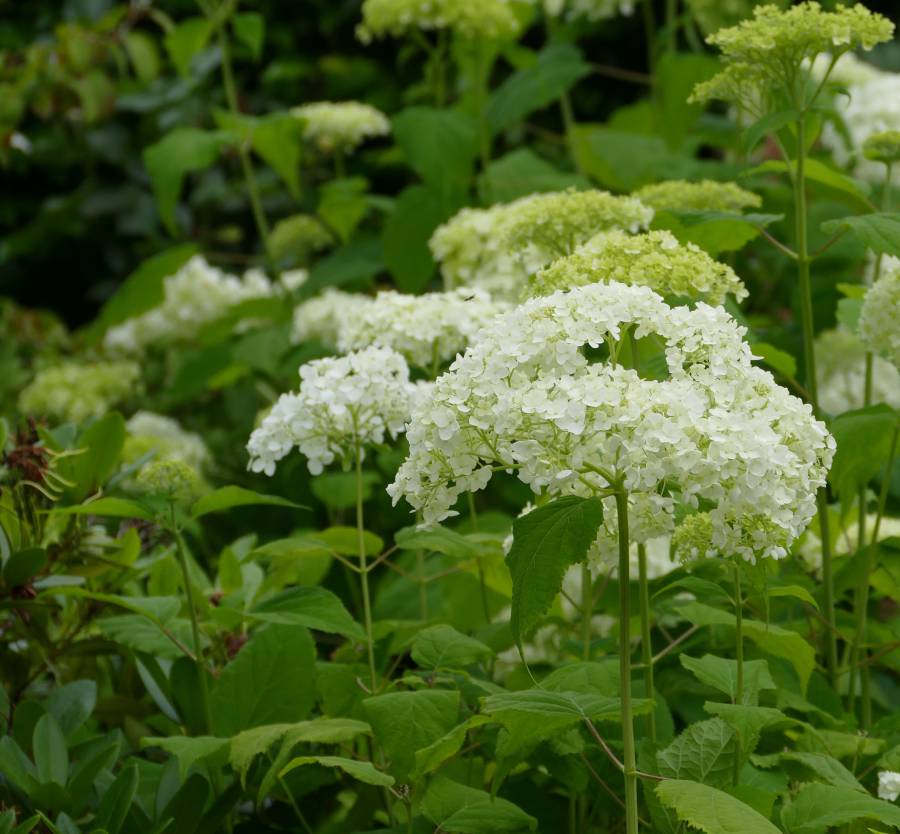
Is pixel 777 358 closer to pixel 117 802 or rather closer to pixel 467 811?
pixel 467 811

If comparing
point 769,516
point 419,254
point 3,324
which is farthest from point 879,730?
point 3,324

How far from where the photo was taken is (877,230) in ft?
6.40

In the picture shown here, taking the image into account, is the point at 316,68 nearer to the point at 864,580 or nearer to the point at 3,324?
the point at 3,324

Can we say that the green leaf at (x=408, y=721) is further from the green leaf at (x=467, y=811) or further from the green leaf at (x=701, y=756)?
the green leaf at (x=701, y=756)

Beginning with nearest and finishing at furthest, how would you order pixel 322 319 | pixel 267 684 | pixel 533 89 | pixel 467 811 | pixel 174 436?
pixel 467 811 < pixel 267 684 < pixel 322 319 < pixel 533 89 < pixel 174 436

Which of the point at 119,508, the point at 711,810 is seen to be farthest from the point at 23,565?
the point at 711,810

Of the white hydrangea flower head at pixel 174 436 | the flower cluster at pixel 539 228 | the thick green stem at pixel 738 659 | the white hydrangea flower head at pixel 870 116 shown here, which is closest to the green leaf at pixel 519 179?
the white hydrangea flower head at pixel 870 116

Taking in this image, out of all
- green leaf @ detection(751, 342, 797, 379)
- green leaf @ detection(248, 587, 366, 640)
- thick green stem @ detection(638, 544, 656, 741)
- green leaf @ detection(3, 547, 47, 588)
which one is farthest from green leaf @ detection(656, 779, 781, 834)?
green leaf @ detection(3, 547, 47, 588)

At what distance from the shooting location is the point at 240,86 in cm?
683

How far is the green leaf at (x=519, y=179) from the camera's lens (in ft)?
12.1

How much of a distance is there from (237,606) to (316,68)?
4787 millimetres

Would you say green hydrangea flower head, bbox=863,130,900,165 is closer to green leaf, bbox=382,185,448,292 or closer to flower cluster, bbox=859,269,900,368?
flower cluster, bbox=859,269,900,368

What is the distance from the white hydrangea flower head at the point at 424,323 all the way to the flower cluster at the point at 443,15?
3.66 feet

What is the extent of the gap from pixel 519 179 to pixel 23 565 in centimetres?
204
